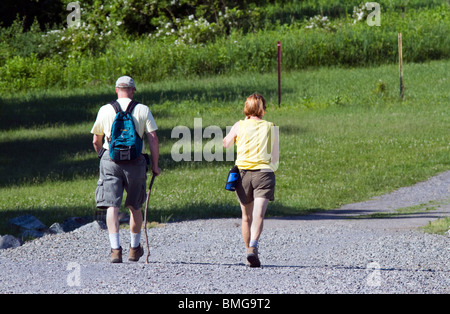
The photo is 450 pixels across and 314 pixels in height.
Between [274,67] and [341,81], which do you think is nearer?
[341,81]

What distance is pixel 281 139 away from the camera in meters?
22.0

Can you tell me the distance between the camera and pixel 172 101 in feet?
96.2

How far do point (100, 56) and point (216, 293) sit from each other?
30.6 meters

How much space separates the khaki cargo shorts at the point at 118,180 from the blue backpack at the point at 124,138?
14 centimetres

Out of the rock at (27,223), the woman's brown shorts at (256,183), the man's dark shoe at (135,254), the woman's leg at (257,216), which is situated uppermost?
the woman's brown shorts at (256,183)

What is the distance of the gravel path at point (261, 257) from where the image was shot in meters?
7.30

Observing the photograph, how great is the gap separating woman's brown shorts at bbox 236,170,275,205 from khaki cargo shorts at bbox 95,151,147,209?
94cm

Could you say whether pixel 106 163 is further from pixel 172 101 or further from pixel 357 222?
pixel 172 101

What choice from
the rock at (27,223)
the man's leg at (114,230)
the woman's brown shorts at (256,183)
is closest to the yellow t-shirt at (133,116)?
the man's leg at (114,230)

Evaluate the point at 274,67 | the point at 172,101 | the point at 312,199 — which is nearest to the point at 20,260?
the point at 312,199

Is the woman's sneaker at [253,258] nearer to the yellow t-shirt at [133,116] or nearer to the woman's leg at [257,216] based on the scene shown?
the woman's leg at [257,216]

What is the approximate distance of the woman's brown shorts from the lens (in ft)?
26.5

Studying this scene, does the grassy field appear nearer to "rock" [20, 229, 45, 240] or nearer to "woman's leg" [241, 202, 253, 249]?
"rock" [20, 229, 45, 240]

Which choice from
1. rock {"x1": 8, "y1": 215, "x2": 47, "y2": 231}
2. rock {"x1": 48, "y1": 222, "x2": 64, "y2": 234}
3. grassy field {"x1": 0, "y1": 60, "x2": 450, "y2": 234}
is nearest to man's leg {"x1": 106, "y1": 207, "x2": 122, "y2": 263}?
rock {"x1": 48, "y1": 222, "x2": 64, "y2": 234}
